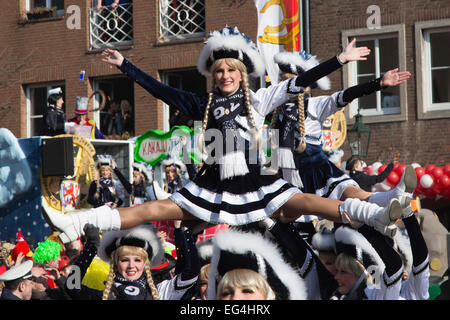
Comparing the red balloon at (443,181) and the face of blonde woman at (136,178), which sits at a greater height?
the face of blonde woman at (136,178)

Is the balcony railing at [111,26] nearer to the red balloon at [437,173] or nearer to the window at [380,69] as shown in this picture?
the window at [380,69]

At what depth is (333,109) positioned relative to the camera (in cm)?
718

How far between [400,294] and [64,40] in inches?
623

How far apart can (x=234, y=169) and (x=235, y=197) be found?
0.24 meters

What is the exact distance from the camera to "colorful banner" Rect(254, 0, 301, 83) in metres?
13.8

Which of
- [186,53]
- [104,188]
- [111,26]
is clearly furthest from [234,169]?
[111,26]

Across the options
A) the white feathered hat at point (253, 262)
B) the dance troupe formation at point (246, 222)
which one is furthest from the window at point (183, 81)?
the white feathered hat at point (253, 262)

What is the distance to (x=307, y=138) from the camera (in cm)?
735

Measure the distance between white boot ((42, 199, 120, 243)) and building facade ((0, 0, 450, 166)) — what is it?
11.3 m

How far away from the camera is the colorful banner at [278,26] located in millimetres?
13820

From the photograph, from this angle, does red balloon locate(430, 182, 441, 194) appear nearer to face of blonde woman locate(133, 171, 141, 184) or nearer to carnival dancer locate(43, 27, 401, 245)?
face of blonde woman locate(133, 171, 141, 184)

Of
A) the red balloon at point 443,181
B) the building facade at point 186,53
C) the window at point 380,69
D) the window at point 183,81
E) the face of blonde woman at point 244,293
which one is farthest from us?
the window at point 183,81

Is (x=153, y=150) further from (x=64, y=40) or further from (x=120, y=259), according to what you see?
(x=120, y=259)
